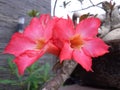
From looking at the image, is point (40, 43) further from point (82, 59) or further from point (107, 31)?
point (107, 31)

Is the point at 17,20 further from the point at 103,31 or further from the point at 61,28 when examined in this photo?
the point at 61,28

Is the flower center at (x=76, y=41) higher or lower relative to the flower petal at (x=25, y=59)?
higher

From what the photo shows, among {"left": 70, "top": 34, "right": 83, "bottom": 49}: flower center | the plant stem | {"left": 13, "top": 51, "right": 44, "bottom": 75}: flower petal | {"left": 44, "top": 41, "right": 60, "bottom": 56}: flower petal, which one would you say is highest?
{"left": 70, "top": 34, "right": 83, "bottom": 49}: flower center

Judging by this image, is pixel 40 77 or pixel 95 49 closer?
pixel 95 49

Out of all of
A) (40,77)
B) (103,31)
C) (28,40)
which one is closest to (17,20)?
(40,77)

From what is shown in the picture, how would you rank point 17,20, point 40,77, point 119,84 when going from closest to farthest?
point 119,84
point 40,77
point 17,20

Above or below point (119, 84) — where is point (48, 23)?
above
